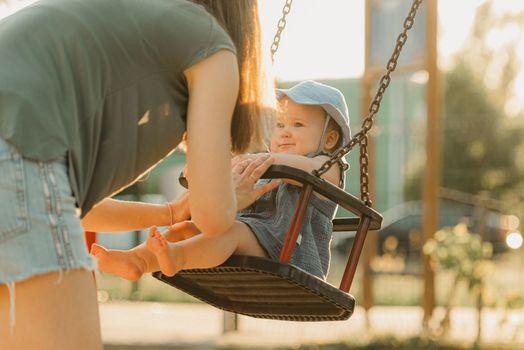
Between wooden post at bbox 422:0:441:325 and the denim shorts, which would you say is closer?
the denim shorts

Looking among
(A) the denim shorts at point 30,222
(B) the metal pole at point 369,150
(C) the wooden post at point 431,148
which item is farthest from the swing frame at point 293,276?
(B) the metal pole at point 369,150

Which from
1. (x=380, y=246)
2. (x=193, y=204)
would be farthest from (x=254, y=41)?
(x=380, y=246)

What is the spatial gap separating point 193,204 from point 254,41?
375mm

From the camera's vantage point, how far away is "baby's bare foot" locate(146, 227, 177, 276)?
253 cm

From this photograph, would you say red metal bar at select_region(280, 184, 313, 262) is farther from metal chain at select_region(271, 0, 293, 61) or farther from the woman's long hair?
metal chain at select_region(271, 0, 293, 61)

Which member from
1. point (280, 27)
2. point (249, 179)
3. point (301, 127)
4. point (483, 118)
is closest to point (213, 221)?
point (249, 179)

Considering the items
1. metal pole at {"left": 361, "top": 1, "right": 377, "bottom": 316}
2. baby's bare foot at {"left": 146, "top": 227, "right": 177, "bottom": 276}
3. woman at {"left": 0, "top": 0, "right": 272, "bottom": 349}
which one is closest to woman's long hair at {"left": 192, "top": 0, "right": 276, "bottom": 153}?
woman at {"left": 0, "top": 0, "right": 272, "bottom": 349}

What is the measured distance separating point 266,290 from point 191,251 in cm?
26

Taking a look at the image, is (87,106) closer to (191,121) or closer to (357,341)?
(191,121)

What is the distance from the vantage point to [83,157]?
1903mm

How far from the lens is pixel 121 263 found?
8.64 ft

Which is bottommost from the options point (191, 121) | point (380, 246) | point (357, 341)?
point (380, 246)

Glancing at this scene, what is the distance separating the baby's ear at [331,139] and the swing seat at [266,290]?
498 millimetres

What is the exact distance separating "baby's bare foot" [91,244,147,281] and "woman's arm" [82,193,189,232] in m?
0.07
